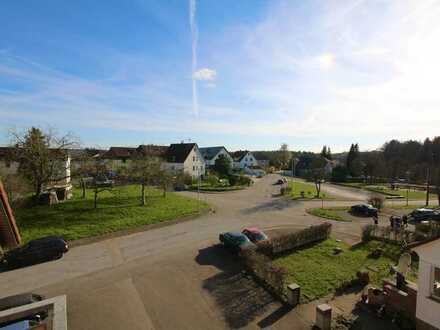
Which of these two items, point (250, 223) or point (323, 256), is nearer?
point (323, 256)

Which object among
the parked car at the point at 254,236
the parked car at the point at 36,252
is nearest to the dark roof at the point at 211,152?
the parked car at the point at 254,236

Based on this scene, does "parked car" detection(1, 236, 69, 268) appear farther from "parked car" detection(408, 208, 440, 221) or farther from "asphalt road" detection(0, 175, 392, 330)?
"parked car" detection(408, 208, 440, 221)

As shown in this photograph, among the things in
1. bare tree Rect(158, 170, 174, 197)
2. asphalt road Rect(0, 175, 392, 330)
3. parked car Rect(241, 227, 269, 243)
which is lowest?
asphalt road Rect(0, 175, 392, 330)

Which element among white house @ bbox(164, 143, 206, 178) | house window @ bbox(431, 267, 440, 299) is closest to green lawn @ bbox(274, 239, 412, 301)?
house window @ bbox(431, 267, 440, 299)

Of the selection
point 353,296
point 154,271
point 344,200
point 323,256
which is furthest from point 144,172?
point 344,200

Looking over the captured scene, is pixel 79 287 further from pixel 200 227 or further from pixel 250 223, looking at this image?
pixel 250 223
